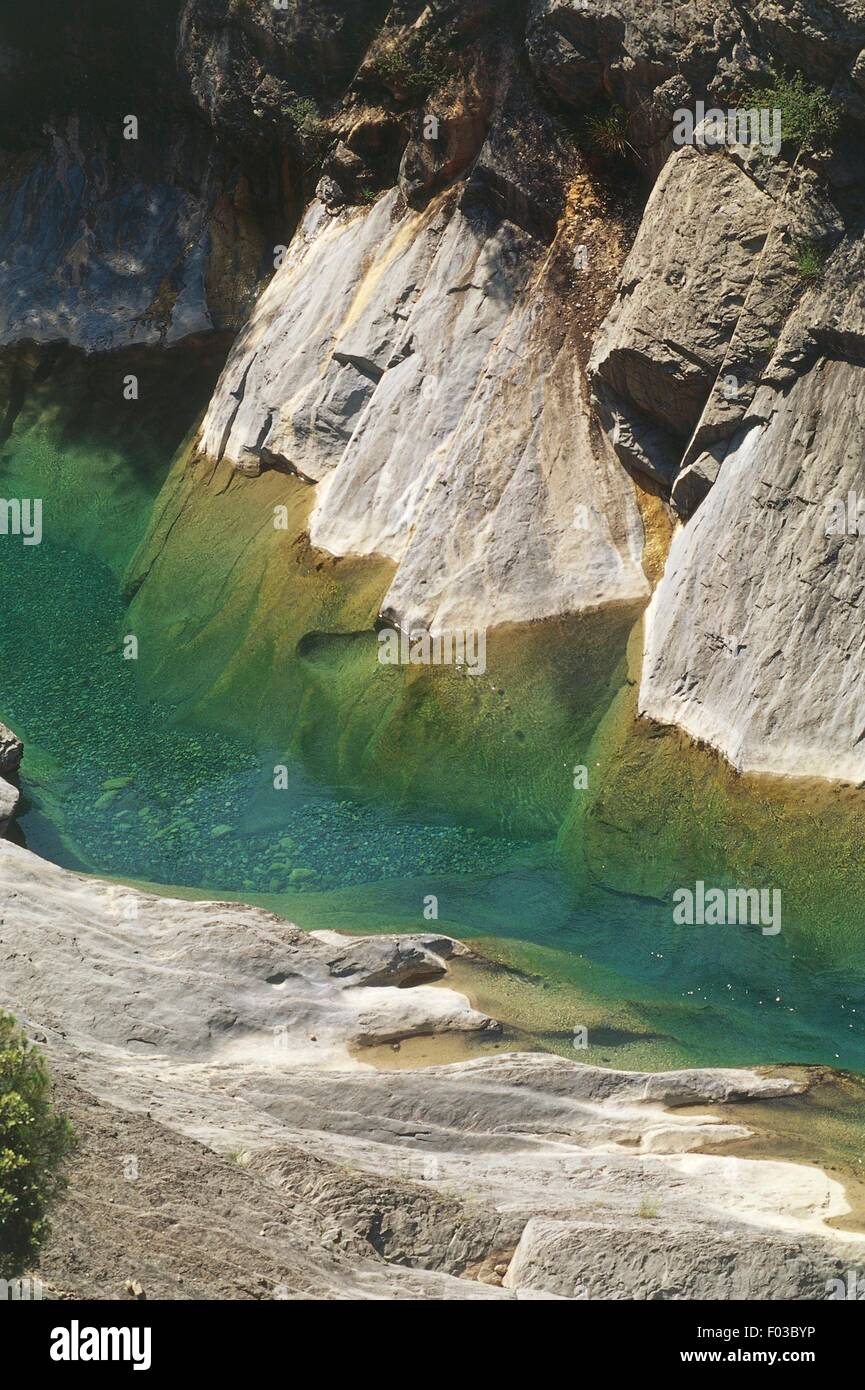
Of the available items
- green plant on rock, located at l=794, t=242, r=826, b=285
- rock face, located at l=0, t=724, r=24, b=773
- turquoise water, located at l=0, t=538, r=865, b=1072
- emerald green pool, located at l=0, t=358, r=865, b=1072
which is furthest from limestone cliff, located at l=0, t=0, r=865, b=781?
rock face, located at l=0, t=724, r=24, b=773

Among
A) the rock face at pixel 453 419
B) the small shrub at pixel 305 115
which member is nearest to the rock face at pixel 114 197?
the small shrub at pixel 305 115

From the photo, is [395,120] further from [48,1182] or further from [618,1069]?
[48,1182]

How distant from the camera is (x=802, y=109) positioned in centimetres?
1661

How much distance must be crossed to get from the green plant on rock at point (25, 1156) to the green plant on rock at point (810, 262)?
13547 mm

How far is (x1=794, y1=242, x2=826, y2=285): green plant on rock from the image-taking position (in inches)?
669

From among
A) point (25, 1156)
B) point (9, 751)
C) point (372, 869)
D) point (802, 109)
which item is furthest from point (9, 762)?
point (802, 109)

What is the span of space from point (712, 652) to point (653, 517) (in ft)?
10.4

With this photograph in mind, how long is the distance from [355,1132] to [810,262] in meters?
12.2

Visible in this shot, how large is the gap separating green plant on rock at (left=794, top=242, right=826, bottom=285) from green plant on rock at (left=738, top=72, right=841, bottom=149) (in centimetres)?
122

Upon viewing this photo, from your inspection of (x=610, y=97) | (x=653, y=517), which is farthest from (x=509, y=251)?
(x=653, y=517)

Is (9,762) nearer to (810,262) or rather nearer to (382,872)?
(382,872)

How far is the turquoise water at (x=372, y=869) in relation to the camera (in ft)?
45.8

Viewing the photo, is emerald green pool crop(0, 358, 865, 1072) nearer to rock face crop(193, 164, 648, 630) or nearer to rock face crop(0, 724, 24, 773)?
rock face crop(0, 724, 24, 773)

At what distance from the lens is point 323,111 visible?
81.8 feet
